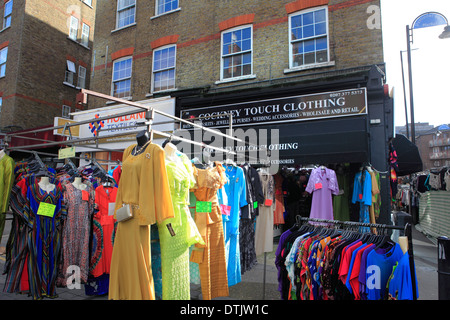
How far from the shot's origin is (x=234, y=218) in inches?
170

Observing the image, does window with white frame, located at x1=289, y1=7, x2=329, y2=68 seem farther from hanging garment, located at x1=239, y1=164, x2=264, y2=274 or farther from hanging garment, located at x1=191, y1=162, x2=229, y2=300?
hanging garment, located at x1=191, y1=162, x2=229, y2=300

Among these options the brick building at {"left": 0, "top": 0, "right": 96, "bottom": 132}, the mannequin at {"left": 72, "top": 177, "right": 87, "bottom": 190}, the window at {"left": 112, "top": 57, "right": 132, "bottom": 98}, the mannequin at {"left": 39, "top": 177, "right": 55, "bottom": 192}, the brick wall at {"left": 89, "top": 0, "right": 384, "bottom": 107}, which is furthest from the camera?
the brick building at {"left": 0, "top": 0, "right": 96, "bottom": 132}

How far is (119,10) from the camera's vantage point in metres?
12.7

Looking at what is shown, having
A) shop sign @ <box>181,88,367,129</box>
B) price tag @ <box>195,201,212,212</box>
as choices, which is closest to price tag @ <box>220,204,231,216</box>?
price tag @ <box>195,201,212,212</box>

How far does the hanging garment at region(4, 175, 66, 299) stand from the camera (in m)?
3.83

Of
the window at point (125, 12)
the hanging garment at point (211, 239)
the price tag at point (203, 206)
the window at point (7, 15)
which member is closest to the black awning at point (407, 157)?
the hanging garment at point (211, 239)

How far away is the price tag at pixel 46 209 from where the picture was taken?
379 cm

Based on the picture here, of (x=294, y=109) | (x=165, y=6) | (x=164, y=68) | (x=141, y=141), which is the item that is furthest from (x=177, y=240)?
(x=165, y=6)

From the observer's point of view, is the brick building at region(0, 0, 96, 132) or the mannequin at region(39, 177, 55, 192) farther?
the brick building at region(0, 0, 96, 132)

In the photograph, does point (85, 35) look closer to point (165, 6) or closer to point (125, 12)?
Answer: point (125, 12)

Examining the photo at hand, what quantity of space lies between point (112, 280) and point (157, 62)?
10006 mm

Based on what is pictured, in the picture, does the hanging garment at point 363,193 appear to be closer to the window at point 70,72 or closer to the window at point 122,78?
the window at point 122,78

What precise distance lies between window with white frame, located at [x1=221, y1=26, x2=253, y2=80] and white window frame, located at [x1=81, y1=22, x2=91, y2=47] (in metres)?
14.0

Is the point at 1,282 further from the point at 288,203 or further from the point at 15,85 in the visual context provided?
the point at 15,85
